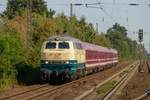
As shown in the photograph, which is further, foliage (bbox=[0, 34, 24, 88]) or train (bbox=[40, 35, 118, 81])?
train (bbox=[40, 35, 118, 81])

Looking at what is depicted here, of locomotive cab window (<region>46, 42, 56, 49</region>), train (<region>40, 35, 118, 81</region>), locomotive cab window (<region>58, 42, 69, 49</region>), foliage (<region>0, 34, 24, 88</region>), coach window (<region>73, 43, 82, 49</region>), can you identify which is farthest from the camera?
coach window (<region>73, 43, 82, 49</region>)

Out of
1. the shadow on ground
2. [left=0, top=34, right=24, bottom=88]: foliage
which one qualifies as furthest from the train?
the shadow on ground

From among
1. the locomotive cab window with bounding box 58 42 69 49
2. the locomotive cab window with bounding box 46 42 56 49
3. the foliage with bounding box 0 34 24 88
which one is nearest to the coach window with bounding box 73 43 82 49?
the locomotive cab window with bounding box 58 42 69 49

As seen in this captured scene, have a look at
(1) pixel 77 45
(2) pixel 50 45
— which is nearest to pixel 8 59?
(2) pixel 50 45

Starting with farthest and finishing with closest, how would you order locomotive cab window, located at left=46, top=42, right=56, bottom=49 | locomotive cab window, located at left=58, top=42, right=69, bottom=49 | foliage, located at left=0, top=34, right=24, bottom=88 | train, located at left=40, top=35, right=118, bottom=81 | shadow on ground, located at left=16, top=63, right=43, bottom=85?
shadow on ground, located at left=16, top=63, right=43, bottom=85, locomotive cab window, located at left=58, top=42, right=69, bottom=49, locomotive cab window, located at left=46, top=42, right=56, bottom=49, train, located at left=40, top=35, right=118, bottom=81, foliage, located at left=0, top=34, right=24, bottom=88

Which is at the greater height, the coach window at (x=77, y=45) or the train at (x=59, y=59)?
the coach window at (x=77, y=45)

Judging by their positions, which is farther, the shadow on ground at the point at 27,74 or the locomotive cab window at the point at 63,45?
the shadow on ground at the point at 27,74

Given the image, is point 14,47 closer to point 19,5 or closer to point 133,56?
point 19,5

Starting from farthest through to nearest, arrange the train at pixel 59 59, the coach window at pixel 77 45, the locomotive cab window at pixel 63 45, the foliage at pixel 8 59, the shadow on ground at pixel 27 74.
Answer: the shadow on ground at pixel 27 74 → the coach window at pixel 77 45 → the locomotive cab window at pixel 63 45 → the train at pixel 59 59 → the foliage at pixel 8 59

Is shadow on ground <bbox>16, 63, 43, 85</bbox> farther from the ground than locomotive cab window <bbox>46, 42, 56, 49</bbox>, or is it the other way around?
locomotive cab window <bbox>46, 42, 56, 49</bbox>

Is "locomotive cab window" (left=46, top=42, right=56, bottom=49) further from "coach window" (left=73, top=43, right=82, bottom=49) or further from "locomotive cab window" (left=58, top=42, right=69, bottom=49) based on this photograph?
"coach window" (left=73, top=43, right=82, bottom=49)

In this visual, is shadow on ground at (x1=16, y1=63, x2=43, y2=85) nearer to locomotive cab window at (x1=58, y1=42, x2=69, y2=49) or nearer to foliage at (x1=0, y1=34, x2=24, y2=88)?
foliage at (x1=0, y1=34, x2=24, y2=88)

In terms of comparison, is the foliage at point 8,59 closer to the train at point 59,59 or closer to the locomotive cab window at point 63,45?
the train at point 59,59

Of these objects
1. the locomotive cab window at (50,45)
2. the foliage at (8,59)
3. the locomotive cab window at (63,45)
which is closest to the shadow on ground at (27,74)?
the foliage at (8,59)
